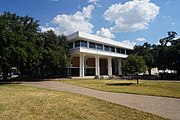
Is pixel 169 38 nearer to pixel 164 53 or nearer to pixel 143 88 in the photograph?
pixel 164 53

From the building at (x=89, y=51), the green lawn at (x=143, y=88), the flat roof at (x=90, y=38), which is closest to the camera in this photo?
the green lawn at (x=143, y=88)

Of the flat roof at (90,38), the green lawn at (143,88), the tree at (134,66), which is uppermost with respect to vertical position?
the flat roof at (90,38)

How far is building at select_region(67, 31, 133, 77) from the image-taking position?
1753 inches

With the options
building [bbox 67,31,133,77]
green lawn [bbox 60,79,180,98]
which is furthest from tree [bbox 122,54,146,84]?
building [bbox 67,31,133,77]

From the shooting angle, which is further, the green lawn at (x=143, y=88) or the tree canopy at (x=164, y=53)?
the tree canopy at (x=164, y=53)

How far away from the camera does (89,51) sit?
45.6m

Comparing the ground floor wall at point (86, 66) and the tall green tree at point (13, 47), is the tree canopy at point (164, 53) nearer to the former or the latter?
the ground floor wall at point (86, 66)

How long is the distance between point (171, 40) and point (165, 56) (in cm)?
811

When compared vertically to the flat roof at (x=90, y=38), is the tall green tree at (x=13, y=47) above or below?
below

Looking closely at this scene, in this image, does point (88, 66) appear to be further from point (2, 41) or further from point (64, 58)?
point (2, 41)

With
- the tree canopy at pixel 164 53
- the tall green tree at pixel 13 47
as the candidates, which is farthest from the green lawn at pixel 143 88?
the tree canopy at pixel 164 53

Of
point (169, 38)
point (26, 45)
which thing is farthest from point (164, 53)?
point (26, 45)

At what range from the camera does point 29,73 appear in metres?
55.8

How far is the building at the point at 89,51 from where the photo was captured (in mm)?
44531
